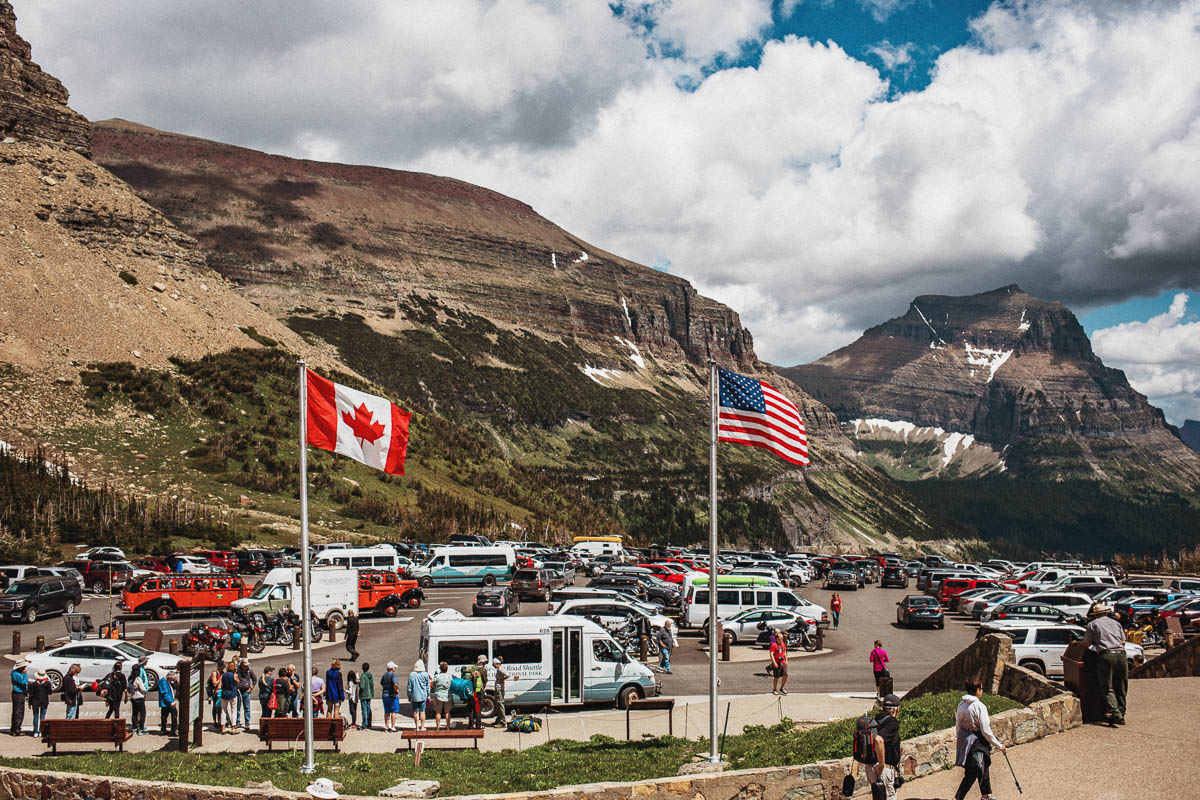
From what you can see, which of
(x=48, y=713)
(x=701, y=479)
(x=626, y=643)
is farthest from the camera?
(x=701, y=479)

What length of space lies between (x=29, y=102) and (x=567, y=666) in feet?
371

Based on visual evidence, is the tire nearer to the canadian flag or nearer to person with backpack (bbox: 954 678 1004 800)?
the canadian flag

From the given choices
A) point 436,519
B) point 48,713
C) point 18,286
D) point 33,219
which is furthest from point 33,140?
point 48,713

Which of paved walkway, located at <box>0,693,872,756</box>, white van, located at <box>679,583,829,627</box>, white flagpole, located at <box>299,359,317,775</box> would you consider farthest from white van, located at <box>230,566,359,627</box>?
white flagpole, located at <box>299,359,317,775</box>

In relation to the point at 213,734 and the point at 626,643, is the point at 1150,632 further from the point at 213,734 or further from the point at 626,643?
the point at 213,734

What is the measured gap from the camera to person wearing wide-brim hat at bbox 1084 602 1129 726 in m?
17.6

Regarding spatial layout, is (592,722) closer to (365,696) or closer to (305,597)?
(365,696)

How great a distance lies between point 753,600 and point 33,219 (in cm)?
9173

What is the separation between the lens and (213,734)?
75.8 feet

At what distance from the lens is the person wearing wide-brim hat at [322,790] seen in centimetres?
1465

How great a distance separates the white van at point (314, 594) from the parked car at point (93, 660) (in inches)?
353

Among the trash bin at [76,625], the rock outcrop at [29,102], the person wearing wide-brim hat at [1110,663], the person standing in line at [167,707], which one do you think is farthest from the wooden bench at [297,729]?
the rock outcrop at [29,102]

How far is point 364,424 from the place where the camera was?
18.6m

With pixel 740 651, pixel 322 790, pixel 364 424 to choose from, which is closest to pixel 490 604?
pixel 740 651
